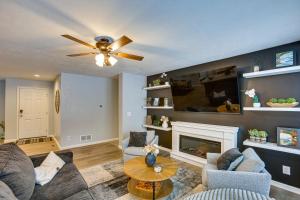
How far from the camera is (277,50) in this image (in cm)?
254

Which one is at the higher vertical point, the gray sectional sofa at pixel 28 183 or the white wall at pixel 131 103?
the white wall at pixel 131 103

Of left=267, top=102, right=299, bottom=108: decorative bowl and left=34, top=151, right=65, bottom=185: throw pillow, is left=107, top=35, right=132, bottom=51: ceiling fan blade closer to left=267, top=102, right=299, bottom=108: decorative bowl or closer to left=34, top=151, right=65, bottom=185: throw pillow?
left=34, top=151, right=65, bottom=185: throw pillow

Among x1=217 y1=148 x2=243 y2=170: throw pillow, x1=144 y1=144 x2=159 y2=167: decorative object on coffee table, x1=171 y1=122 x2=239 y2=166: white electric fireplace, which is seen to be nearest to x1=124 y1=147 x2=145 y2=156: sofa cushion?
x1=144 y1=144 x2=159 y2=167: decorative object on coffee table

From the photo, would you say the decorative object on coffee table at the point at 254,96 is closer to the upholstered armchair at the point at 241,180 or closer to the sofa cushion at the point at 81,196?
the upholstered armchair at the point at 241,180

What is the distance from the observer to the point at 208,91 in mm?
3303

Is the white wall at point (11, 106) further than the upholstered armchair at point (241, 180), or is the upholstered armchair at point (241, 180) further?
the white wall at point (11, 106)

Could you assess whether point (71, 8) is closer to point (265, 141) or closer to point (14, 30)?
point (14, 30)

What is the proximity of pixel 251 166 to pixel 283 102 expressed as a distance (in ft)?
4.12

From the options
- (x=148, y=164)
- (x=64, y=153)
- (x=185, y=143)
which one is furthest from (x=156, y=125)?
(x=64, y=153)

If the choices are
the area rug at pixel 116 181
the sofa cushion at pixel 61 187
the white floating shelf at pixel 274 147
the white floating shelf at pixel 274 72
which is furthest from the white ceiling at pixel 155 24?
the area rug at pixel 116 181

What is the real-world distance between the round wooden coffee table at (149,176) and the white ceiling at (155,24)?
1909 millimetres

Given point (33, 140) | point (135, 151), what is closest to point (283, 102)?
point (135, 151)

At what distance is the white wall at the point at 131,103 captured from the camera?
4.47 meters

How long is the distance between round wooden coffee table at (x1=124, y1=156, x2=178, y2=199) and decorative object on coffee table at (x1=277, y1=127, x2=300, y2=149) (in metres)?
1.69
